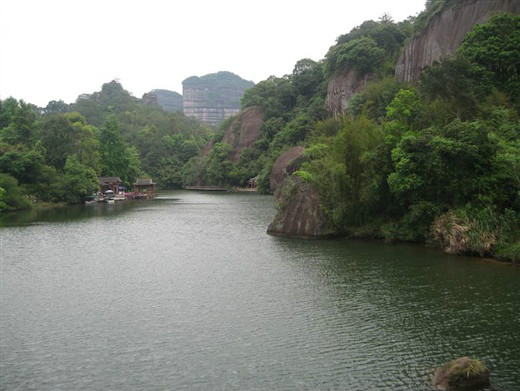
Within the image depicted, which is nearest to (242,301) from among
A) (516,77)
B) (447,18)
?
(516,77)

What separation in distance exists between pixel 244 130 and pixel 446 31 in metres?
52.6

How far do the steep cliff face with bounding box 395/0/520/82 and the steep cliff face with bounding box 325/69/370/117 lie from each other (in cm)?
1373

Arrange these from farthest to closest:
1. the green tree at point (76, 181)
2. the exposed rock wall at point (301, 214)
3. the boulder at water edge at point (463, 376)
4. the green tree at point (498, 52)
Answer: the green tree at point (76, 181)
the green tree at point (498, 52)
the exposed rock wall at point (301, 214)
the boulder at water edge at point (463, 376)

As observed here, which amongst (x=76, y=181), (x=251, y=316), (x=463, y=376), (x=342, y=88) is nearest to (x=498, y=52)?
(x=251, y=316)

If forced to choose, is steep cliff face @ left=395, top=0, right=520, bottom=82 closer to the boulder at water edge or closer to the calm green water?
the calm green water

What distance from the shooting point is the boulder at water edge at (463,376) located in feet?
37.3

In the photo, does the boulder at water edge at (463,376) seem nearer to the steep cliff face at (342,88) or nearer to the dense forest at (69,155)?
the dense forest at (69,155)

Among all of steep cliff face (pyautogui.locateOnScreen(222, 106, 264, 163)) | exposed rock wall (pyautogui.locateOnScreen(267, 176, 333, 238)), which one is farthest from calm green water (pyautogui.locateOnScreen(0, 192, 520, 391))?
steep cliff face (pyautogui.locateOnScreen(222, 106, 264, 163))

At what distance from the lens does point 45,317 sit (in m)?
17.4

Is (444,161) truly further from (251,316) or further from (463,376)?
(463,376)

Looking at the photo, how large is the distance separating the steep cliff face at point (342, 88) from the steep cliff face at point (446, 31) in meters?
13.7

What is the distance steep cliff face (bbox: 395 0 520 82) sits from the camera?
161ft

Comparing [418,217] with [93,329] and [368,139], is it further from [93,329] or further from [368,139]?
[93,329]

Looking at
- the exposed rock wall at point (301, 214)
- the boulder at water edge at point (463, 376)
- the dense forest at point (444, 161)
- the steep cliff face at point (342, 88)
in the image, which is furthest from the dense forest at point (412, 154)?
the boulder at water edge at point (463, 376)
